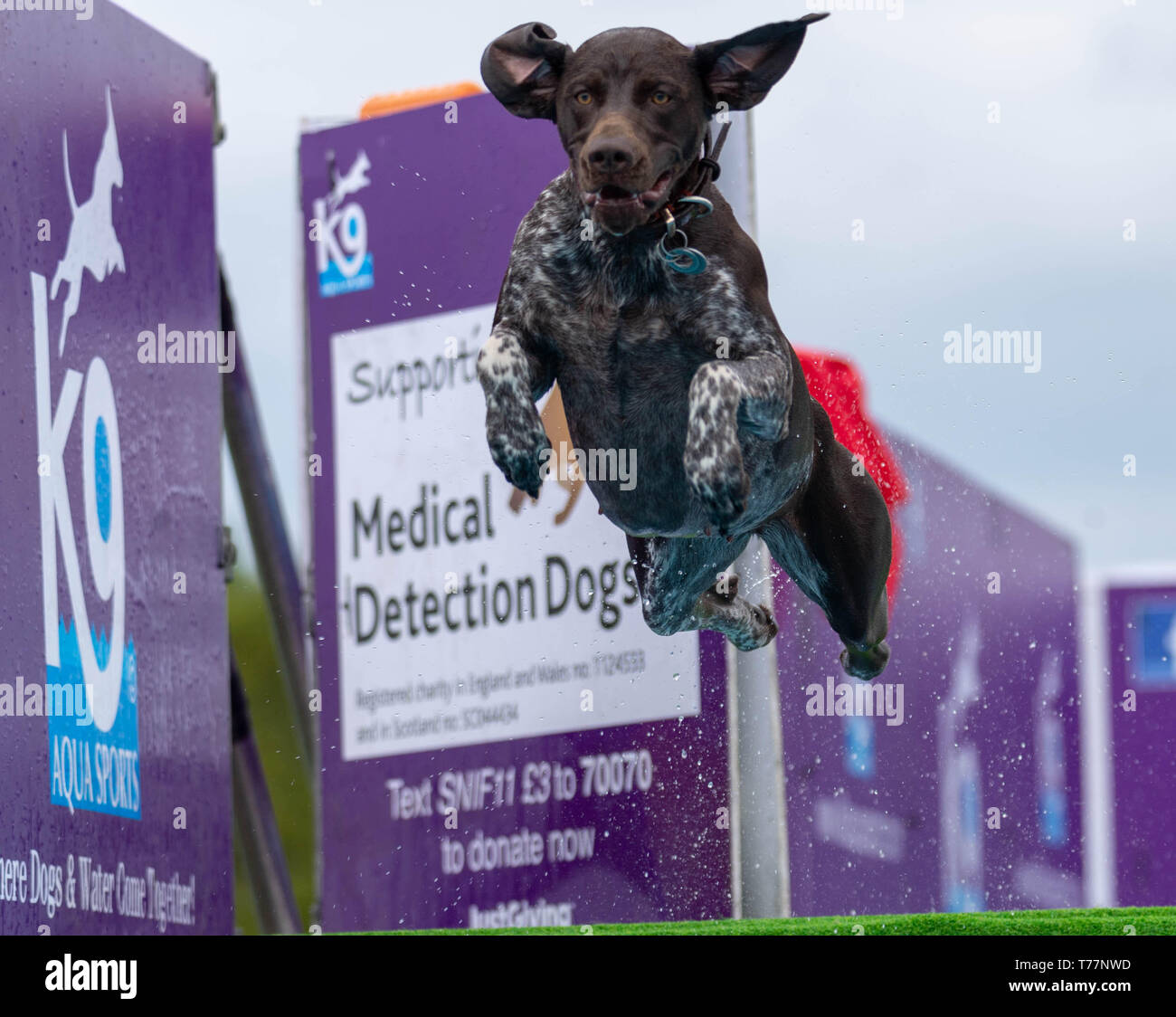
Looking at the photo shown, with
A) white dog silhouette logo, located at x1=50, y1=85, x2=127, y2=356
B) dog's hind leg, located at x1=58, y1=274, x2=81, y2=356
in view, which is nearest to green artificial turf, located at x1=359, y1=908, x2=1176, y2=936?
dog's hind leg, located at x1=58, y1=274, x2=81, y2=356

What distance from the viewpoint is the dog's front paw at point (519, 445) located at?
5.41 m

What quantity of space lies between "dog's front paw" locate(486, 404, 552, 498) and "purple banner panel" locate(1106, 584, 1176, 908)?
5.16 m

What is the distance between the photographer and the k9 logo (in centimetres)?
742

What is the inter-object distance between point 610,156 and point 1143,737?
6.14 metres

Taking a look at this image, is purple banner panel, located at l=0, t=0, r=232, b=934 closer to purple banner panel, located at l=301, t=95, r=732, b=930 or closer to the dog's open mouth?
purple banner panel, located at l=301, t=95, r=732, b=930

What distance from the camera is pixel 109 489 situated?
8.21 meters

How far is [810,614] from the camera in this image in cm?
855

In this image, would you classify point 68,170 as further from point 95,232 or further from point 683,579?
point 683,579

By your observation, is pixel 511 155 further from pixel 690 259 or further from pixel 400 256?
pixel 690 259

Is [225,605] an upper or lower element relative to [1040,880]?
upper

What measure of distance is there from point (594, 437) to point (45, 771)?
8.86ft

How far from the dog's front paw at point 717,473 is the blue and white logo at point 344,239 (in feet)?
13.4
